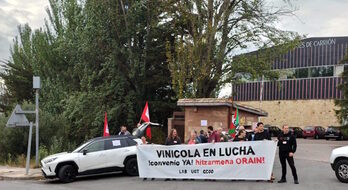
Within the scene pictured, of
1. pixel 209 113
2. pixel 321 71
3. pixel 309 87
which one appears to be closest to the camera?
pixel 209 113

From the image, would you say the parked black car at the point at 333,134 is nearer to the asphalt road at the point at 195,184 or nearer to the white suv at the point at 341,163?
the asphalt road at the point at 195,184

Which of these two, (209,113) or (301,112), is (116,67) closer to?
(209,113)

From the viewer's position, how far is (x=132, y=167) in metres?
15.9

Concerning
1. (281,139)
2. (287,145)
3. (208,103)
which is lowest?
(287,145)

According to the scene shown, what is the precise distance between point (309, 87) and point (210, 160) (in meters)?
45.4

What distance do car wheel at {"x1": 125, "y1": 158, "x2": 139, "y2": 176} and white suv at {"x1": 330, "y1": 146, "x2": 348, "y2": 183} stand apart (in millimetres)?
6796

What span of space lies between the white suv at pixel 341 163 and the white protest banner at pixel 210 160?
6.19 ft

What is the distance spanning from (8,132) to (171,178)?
12195mm

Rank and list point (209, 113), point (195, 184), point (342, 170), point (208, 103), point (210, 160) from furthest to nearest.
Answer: point (209, 113)
point (208, 103)
point (210, 160)
point (195, 184)
point (342, 170)

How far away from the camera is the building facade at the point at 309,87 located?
5362 centimetres

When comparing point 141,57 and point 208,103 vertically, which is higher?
point 141,57

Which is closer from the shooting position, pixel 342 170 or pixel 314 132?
pixel 342 170

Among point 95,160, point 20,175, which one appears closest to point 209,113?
point 95,160

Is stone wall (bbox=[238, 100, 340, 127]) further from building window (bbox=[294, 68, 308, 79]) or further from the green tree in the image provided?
the green tree
